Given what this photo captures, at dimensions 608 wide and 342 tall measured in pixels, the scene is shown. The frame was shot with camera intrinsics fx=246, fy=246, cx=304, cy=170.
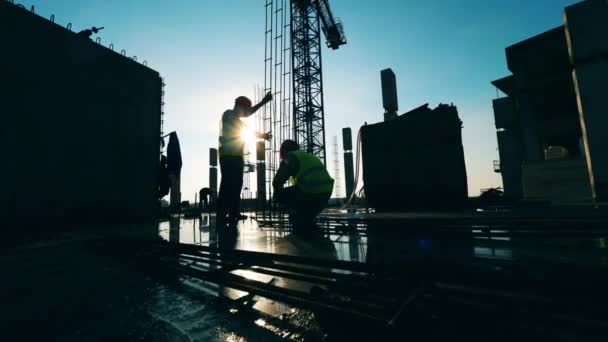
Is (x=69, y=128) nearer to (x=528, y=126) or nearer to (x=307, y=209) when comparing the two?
(x=307, y=209)

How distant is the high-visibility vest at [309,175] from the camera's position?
3801mm

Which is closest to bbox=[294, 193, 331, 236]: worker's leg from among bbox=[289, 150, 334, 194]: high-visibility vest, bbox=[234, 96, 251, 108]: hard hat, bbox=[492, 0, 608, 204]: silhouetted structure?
bbox=[289, 150, 334, 194]: high-visibility vest

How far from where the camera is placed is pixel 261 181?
2731 cm

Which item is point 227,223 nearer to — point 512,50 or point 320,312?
point 320,312

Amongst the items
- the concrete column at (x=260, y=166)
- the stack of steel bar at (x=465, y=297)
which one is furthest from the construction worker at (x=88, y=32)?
the concrete column at (x=260, y=166)

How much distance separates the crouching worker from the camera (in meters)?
3.77

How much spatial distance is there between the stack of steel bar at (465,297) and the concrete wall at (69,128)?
8.85 m

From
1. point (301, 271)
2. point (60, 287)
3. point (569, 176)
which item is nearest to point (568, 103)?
point (569, 176)

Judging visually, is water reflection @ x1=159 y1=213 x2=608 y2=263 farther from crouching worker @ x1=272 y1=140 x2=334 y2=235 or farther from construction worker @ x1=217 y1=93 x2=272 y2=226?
construction worker @ x1=217 y1=93 x2=272 y2=226

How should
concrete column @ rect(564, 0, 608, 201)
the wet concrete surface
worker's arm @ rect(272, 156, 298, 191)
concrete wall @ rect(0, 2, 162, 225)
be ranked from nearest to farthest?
the wet concrete surface
worker's arm @ rect(272, 156, 298, 191)
concrete wall @ rect(0, 2, 162, 225)
concrete column @ rect(564, 0, 608, 201)

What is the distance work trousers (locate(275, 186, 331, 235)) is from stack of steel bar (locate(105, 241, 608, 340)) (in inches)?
89.5

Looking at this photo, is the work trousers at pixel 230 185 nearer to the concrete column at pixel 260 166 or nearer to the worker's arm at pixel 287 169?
the worker's arm at pixel 287 169

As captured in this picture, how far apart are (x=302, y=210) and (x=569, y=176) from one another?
16.1 metres

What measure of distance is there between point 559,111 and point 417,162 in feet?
74.8
